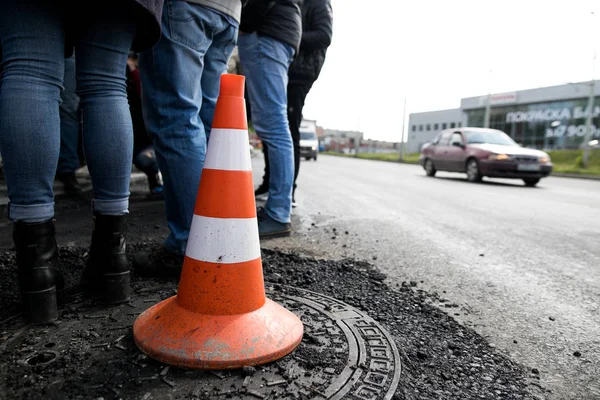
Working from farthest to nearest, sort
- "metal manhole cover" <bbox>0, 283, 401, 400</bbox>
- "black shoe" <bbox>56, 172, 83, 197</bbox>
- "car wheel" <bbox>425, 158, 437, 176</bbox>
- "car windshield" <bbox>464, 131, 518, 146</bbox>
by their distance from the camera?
"car wheel" <bbox>425, 158, 437, 176</bbox>, "car windshield" <bbox>464, 131, 518, 146</bbox>, "black shoe" <bbox>56, 172, 83, 197</bbox>, "metal manhole cover" <bbox>0, 283, 401, 400</bbox>

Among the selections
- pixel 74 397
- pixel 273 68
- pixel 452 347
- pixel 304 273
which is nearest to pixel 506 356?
pixel 452 347

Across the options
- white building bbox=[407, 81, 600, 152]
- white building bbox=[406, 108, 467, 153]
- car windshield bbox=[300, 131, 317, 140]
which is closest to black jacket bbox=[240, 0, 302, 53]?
car windshield bbox=[300, 131, 317, 140]

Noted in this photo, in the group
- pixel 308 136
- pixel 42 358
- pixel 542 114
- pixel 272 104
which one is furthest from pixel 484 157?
pixel 542 114

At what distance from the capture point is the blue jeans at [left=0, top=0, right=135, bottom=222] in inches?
55.9

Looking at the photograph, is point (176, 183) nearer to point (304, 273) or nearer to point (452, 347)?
point (304, 273)

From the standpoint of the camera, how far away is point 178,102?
1883 mm

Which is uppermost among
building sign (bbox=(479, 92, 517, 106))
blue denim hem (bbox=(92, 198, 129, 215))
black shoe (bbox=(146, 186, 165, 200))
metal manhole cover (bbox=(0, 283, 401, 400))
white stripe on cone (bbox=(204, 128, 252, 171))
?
building sign (bbox=(479, 92, 517, 106))

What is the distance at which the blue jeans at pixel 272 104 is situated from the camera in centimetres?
300

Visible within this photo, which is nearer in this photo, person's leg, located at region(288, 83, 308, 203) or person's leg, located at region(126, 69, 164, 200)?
person's leg, located at region(288, 83, 308, 203)

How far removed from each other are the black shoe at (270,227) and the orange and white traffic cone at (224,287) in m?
1.46

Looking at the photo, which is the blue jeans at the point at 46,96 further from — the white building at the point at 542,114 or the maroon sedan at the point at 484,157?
the white building at the point at 542,114

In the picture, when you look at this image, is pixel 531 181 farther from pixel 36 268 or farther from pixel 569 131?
pixel 569 131

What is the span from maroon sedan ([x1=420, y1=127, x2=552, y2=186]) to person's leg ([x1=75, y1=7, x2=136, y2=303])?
393 inches

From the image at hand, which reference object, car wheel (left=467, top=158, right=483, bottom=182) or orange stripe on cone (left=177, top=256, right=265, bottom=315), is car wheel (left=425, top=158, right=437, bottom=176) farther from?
orange stripe on cone (left=177, top=256, right=265, bottom=315)
